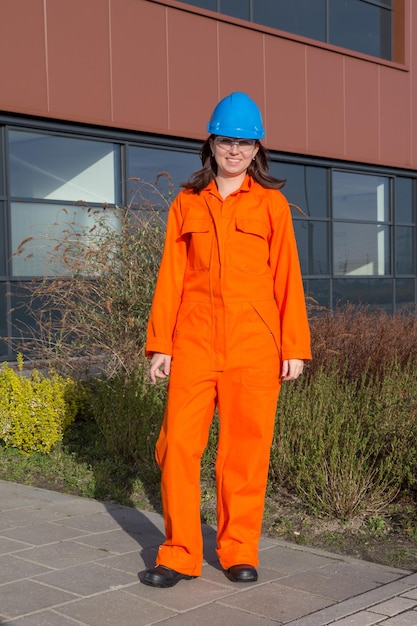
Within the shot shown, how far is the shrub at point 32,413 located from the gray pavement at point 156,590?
65.4 inches

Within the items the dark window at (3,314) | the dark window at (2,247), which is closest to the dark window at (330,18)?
the dark window at (2,247)

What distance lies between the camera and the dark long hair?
4.06 metres

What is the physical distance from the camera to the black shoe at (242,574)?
3898mm

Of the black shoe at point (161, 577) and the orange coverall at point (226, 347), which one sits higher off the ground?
the orange coverall at point (226, 347)

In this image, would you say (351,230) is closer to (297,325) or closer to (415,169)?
(415,169)

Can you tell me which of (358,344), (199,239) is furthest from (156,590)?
(358,344)

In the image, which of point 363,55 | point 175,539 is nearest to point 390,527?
point 175,539

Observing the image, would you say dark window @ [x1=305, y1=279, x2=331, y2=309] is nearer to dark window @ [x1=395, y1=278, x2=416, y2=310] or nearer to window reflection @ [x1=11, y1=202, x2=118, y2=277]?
dark window @ [x1=395, y1=278, x2=416, y2=310]

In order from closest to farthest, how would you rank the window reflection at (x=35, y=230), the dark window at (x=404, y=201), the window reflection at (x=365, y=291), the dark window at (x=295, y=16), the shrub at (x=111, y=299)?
the shrub at (x=111, y=299) → the window reflection at (x=35, y=230) → the dark window at (x=295, y=16) → the window reflection at (x=365, y=291) → the dark window at (x=404, y=201)

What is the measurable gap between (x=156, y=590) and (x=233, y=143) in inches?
77.2

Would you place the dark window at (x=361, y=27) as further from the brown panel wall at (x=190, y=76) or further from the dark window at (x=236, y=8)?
the dark window at (x=236, y=8)

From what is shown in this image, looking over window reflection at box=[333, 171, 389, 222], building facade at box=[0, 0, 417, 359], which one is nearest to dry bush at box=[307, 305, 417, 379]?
building facade at box=[0, 0, 417, 359]

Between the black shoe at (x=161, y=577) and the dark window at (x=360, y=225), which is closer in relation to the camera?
the black shoe at (x=161, y=577)

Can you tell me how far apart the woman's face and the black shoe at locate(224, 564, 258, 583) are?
1.72 m
